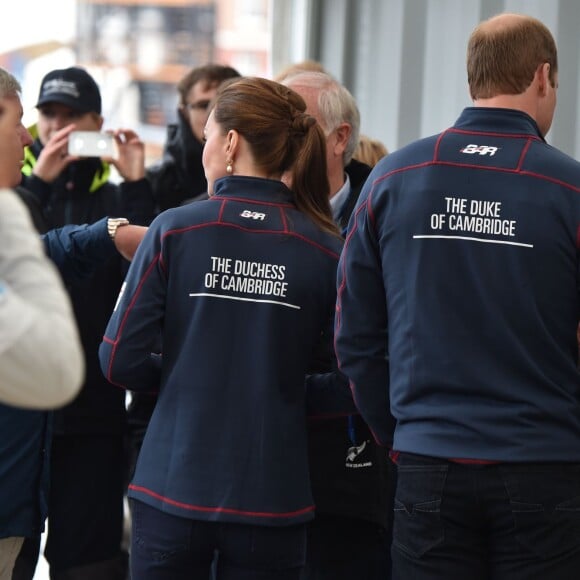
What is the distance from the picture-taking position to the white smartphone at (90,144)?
3.66 m

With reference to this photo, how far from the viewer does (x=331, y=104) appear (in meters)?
3.15

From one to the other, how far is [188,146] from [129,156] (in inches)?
15.7

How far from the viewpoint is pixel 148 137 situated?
22.0 feet

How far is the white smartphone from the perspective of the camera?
3.66 m

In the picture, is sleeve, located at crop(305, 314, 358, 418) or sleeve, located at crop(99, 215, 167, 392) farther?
sleeve, located at crop(305, 314, 358, 418)

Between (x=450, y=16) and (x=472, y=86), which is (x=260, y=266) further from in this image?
(x=450, y=16)

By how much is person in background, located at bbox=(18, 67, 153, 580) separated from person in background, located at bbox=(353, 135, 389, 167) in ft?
2.21

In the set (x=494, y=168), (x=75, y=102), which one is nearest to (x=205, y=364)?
(x=494, y=168)

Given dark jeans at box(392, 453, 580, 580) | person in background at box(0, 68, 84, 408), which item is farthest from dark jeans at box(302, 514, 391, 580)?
person in background at box(0, 68, 84, 408)

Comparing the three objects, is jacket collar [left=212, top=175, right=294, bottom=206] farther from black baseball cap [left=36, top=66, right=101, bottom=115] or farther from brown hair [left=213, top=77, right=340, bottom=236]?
black baseball cap [left=36, top=66, right=101, bottom=115]

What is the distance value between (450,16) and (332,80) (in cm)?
128

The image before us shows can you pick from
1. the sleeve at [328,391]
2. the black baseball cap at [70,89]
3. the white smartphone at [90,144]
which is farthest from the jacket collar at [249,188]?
the black baseball cap at [70,89]

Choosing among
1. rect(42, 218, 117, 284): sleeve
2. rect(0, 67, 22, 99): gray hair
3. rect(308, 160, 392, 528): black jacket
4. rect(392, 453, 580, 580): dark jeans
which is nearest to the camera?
rect(392, 453, 580, 580): dark jeans

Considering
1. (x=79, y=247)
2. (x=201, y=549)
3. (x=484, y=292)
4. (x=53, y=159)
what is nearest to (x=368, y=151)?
(x=53, y=159)
